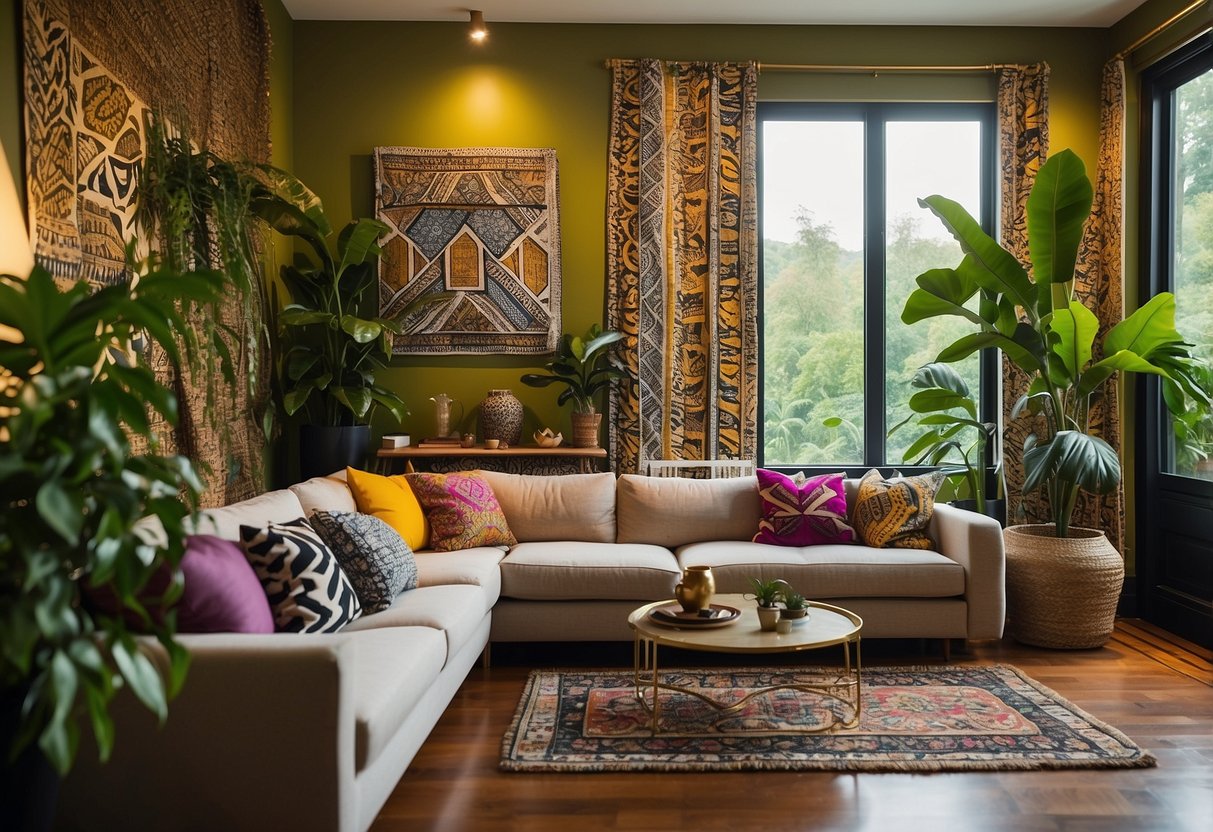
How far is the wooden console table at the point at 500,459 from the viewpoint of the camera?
4.88 metres

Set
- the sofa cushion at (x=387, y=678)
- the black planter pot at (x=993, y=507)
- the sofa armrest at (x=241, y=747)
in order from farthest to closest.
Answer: the black planter pot at (x=993, y=507), the sofa cushion at (x=387, y=678), the sofa armrest at (x=241, y=747)

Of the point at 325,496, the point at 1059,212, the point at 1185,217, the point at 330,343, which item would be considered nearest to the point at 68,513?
the point at 325,496

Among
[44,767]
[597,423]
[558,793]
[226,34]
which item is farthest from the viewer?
[597,423]

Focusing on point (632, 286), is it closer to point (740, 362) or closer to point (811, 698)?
point (740, 362)

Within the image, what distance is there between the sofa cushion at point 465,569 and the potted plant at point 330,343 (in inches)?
35.5

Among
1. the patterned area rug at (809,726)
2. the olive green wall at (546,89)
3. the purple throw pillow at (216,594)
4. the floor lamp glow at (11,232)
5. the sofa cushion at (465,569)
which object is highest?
the olive green wall at (546,89)

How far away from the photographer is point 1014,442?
5.20 metres

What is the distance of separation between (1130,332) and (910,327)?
121 centimetres

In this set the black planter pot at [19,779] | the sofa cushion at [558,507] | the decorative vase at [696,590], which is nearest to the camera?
the black planter pot at [19,779]

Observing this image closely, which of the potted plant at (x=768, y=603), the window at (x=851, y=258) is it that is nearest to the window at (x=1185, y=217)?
the window at (x=851, y=258)

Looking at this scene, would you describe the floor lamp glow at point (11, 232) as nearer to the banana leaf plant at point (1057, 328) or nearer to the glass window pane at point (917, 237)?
the banana leaf plant at point (1057, 328)

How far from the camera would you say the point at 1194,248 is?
15.1 ft

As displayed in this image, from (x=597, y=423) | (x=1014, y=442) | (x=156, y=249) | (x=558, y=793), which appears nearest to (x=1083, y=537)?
(x=1014, y=442)

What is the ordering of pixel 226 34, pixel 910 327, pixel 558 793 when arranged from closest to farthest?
pixel 558 793 → pixel 226 34 → pixel 910 327
